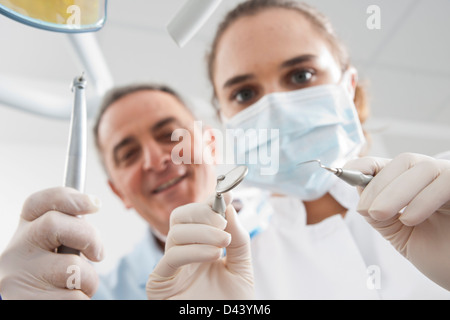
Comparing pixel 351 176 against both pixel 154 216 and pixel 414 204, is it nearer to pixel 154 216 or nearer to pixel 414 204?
pixel 414 204

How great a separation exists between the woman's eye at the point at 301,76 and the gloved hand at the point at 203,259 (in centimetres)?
40

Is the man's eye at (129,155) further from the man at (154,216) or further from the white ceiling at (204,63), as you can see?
the white ceiling at (204,63)

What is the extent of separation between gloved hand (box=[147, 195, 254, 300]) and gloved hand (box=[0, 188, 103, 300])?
0.11 m

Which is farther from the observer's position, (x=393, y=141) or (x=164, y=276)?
(x=393, y=141)

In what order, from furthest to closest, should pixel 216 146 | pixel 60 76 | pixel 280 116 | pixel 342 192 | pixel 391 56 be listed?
1. pixel 60 76
2. pixel 391 56
3. pixel 216 146
4. pixel 342 192
5. pixel 280 116

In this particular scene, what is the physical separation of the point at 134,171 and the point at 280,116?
16.9 inches

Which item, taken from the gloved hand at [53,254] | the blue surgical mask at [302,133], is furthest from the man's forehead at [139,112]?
the gloved hand at [53,254]

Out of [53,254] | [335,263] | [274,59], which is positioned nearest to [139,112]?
[274,59]

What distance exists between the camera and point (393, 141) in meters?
1.76

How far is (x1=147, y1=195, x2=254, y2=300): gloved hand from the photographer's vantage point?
47cm

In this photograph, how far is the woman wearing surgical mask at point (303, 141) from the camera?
2.32ft

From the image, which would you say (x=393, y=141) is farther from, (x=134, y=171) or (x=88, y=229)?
(x=88, y=229)
